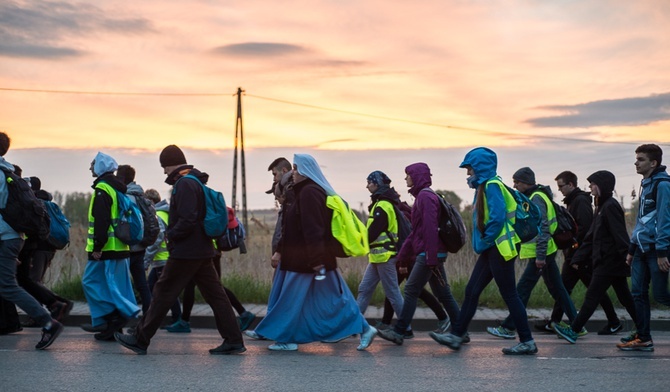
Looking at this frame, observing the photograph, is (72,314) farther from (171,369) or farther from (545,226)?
(545,226)

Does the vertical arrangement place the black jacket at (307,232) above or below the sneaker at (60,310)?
above

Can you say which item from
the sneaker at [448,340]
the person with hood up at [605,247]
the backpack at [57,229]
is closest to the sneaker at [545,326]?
the person with hood up at [605,247]

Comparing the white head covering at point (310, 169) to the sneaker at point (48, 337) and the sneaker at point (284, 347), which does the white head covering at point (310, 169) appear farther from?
the sneaker at point (48, 337)

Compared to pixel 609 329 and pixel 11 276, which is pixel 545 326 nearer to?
pixel 609 329

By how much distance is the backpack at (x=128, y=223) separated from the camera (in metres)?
10.7

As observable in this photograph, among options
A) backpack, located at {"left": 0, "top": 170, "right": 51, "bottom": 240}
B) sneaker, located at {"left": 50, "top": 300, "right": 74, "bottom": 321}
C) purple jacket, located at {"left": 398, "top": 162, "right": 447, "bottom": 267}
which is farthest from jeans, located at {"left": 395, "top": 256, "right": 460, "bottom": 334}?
backpack, located at {"left": 0, "top": 170, "right": 51, "bottom": 240}

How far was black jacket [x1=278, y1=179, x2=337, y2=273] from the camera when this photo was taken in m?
9.70

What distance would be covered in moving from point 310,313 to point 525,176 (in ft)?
10.5

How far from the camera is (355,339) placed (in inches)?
436

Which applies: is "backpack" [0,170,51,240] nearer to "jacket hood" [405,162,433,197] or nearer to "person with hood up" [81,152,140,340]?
"person with hood up" [81,152,140,340]

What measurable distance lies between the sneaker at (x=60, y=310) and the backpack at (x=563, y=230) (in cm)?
560

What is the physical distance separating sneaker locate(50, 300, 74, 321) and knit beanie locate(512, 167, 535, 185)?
17.5ft

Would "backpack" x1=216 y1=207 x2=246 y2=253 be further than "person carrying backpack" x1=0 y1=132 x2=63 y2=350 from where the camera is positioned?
Yes

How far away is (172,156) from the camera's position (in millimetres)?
9883
